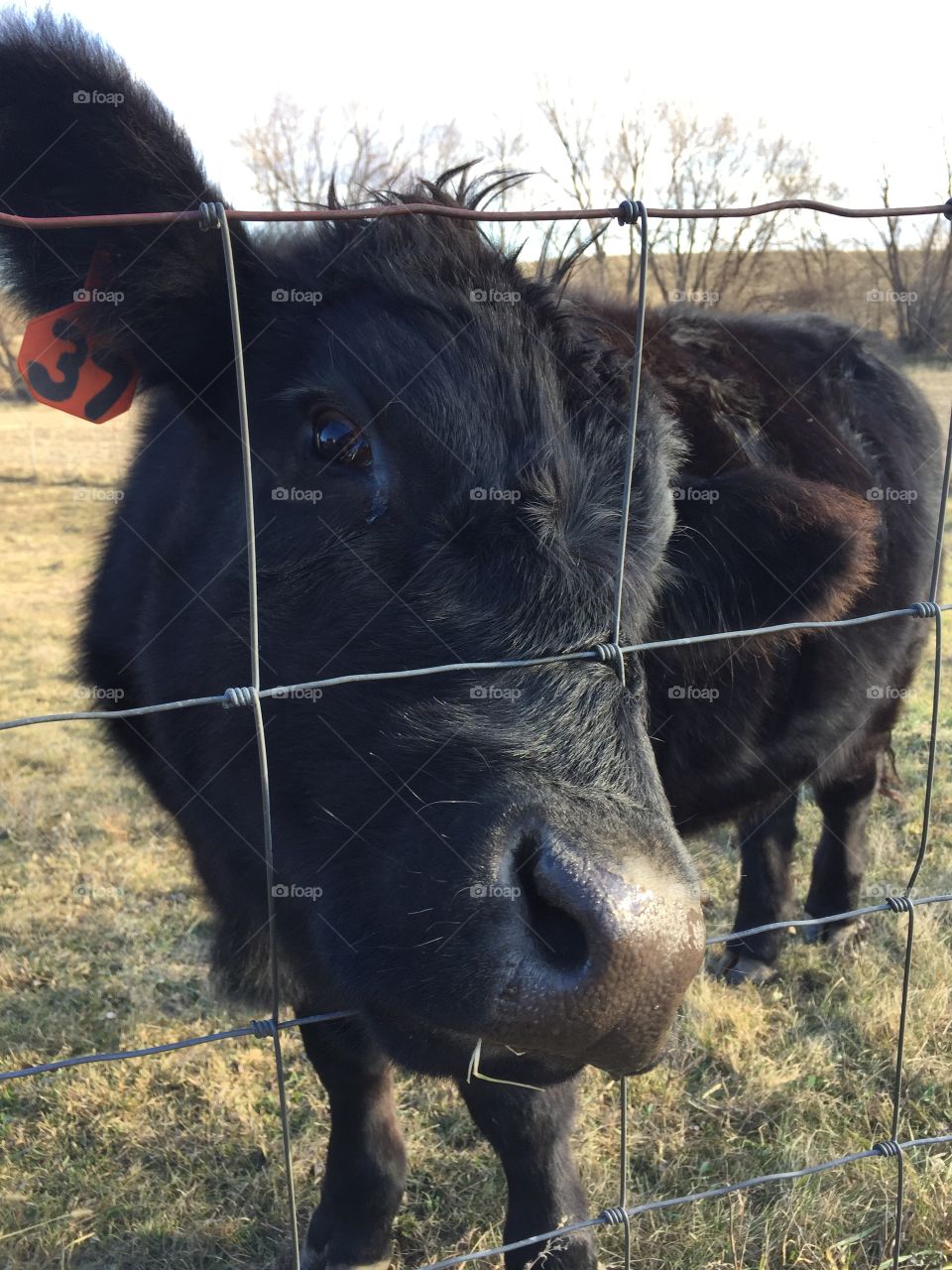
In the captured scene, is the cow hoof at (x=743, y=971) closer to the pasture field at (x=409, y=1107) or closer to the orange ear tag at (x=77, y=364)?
the pasture field at (x=409, y=1107)

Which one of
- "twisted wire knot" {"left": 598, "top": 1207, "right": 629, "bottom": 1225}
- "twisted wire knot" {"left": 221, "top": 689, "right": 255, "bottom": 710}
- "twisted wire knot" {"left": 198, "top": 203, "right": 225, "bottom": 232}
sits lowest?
"twisted wire knot" {"left": 598, "top": 1207, "right": 629, "bottom": 1225}

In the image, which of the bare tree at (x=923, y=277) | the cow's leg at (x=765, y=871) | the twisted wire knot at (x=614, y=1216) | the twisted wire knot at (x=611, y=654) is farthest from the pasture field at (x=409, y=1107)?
the bare tree at (x=923, y=277)

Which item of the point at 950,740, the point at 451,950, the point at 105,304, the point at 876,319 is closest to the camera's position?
the point at 451,950

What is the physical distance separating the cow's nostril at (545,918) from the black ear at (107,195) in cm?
133

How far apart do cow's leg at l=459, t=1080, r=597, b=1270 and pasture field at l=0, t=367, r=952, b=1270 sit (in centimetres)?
14

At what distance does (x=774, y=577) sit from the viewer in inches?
112

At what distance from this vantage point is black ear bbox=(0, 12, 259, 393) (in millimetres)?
2018

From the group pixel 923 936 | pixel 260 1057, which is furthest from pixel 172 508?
pixel 923 936

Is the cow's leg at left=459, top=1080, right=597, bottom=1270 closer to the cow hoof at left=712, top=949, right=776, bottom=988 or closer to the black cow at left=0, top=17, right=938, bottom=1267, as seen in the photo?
the black cow at left=0, top=17, right=938, bottom=1267

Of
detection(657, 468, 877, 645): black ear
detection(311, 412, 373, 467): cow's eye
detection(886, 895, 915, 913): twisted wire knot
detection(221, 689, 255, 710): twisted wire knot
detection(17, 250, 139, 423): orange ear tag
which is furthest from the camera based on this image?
detection(657, 468, 877, 645): black ear

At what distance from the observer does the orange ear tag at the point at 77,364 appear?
222 cm

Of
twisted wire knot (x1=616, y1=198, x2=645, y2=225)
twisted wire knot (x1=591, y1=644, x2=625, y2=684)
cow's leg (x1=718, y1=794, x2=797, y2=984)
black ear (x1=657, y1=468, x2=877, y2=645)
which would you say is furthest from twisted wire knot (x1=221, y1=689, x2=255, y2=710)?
cow's leg (x1=718, y1=794, x2=797, y2=984)

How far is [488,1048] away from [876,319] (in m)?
5.56

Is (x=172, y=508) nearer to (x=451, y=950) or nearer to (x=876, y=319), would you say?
(x=451, y=950)
